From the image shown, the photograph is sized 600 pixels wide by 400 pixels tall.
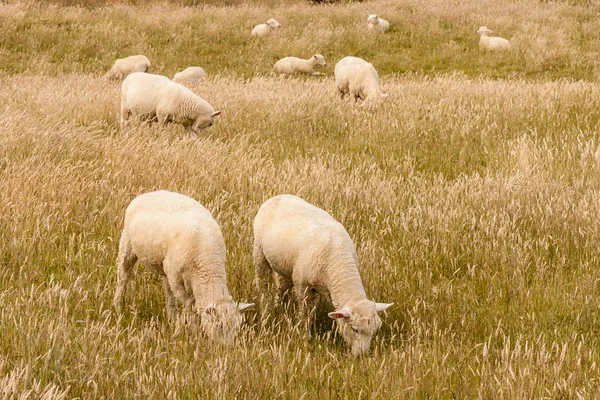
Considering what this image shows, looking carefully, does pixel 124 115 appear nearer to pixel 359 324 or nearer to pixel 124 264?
pixel 124 264

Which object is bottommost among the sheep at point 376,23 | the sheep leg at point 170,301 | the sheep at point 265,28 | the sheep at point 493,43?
the sheep leg at point 170,301

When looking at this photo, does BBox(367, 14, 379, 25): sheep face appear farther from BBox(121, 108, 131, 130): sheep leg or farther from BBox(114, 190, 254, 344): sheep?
BBox(114, 190, 254, 344): sheep

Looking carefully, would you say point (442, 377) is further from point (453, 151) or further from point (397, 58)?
point (397, 58)

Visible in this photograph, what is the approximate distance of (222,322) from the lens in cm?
355

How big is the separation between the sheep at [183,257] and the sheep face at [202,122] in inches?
196

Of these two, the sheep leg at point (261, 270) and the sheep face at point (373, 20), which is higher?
the sheep face at point (373, 20)

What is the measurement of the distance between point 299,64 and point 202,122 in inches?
447

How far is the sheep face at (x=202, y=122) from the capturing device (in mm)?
9367

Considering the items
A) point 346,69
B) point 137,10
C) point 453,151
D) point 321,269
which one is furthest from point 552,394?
point 137,10

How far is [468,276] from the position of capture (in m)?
4.84

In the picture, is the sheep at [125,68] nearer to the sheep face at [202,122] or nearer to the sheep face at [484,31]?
the sheep face at [202,122]

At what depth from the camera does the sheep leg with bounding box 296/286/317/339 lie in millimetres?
4109

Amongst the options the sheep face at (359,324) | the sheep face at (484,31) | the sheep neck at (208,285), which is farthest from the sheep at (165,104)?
the sheep face at (484,31)

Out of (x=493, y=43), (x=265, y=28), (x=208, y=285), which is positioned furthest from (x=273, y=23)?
(x=208, y=285)
